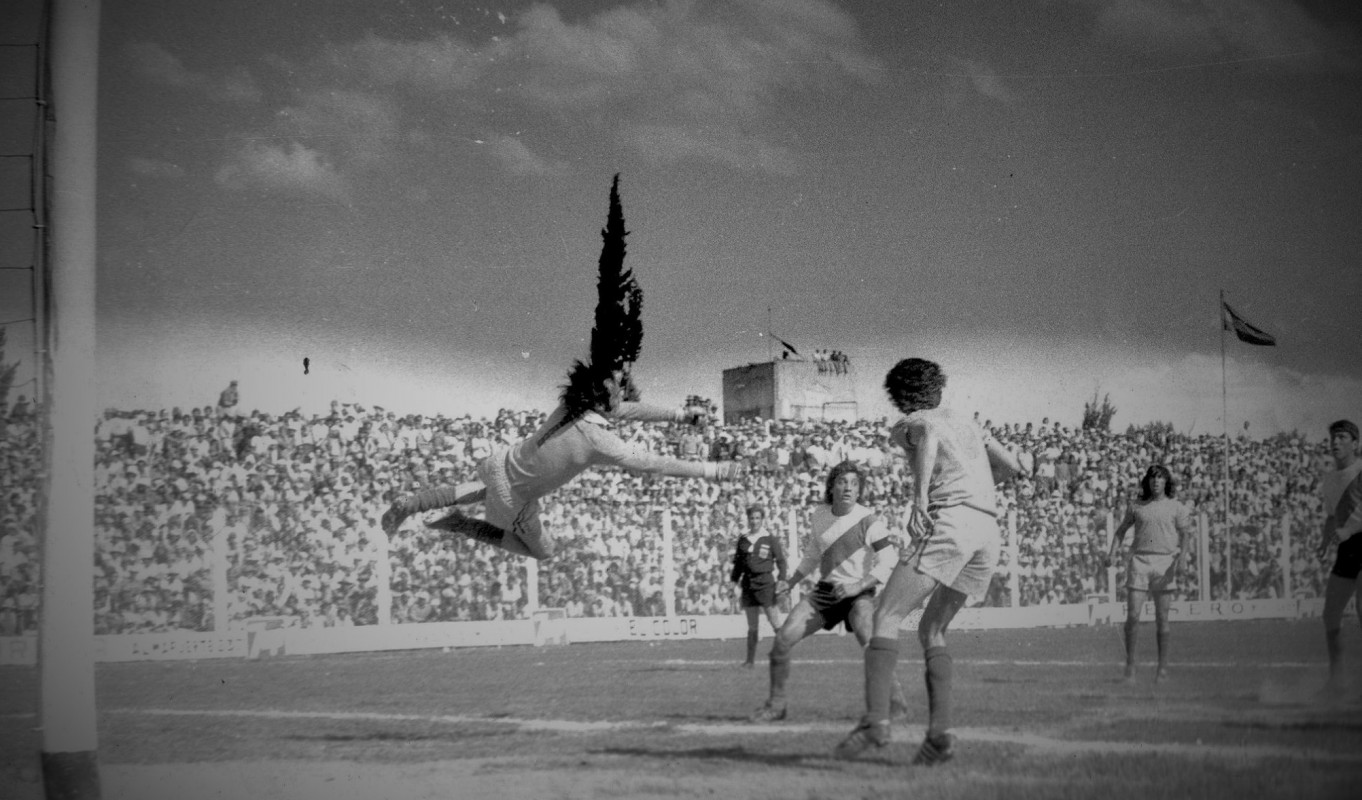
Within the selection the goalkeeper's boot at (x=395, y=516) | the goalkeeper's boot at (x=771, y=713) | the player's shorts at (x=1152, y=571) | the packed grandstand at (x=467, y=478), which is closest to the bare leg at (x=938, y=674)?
the goalkeeper's boot at (x=771, y=713)

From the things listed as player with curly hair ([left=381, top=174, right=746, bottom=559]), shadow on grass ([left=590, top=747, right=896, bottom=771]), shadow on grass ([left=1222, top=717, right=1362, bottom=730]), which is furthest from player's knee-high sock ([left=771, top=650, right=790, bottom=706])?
shadow on grass ([left=1222, top=717, right=1362, bottom=730])

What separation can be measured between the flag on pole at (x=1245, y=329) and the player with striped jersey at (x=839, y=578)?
2.96 meters

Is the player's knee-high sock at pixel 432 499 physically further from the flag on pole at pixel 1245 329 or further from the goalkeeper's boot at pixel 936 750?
the flag on pole at pixel 1245 329

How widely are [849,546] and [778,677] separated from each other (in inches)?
35.1

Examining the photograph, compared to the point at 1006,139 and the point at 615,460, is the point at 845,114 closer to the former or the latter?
the point at 1006,139

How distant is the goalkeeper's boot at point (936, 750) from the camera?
5.84 m

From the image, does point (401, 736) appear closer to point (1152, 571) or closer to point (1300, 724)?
point (1300, 724)

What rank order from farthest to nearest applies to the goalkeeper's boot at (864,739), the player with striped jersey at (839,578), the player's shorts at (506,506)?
1. the player with striped jersey at (839,578)
2. the player's shorts at (506,506)
3. the goalkeeper's boot at (864,739)

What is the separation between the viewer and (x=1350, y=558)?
727cm

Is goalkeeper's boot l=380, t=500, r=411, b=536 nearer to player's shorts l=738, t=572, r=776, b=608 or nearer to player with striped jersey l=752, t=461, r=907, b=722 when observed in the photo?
player with striped jersey l=752, t=461, r=907, b=722

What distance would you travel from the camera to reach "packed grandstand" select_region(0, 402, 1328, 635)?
962 cm

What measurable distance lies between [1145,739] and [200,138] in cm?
664

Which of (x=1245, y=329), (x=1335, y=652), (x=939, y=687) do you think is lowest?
(x=1335, y=652)

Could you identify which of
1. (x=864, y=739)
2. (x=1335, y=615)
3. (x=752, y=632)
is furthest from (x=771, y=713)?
(x=1335, y=615)
